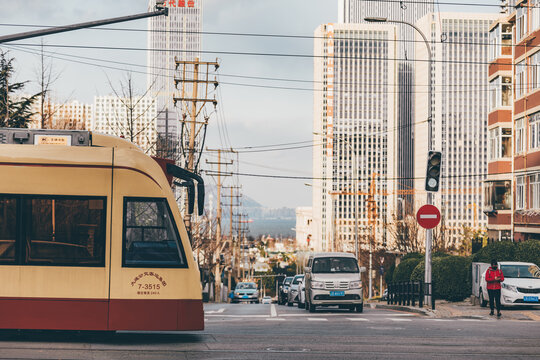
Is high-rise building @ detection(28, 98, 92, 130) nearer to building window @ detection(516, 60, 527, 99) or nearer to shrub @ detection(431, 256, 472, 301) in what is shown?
shrub @ detection(431, 256, 472, 301)

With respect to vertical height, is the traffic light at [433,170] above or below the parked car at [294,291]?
above

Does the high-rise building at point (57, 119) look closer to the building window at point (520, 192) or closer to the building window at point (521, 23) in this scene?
the building window at point (520, 192)

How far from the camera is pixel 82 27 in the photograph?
1717 centimetres

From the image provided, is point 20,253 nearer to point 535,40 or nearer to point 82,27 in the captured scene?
point 82,27

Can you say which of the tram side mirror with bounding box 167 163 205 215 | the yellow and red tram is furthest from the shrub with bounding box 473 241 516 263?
the yellow and red tram

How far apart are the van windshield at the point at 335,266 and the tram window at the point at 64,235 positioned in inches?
566

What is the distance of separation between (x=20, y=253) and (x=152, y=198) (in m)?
2.25

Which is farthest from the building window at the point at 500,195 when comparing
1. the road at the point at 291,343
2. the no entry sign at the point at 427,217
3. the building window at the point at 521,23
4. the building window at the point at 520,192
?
the road at the point at 291,343

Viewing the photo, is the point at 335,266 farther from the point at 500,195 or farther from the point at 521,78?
the point at 500,195

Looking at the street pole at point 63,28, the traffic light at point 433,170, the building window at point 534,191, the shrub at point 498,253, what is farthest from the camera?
the building window at point 534,191

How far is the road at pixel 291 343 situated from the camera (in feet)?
37.8

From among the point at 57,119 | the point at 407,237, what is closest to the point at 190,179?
the point at 57,119

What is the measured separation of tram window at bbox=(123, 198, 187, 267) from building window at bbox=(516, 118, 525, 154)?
37.3m

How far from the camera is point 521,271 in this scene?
2611 cm
